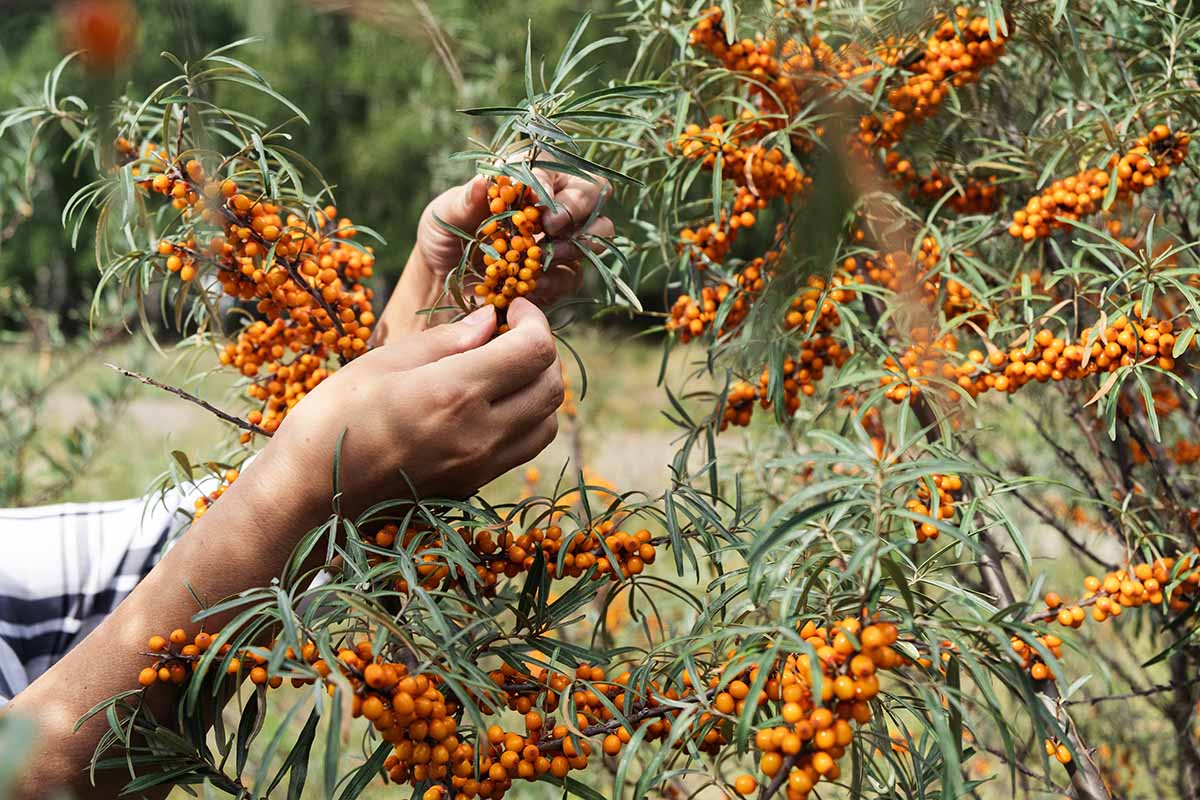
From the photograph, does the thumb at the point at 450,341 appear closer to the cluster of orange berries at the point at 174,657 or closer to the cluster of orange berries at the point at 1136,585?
the cluster of orange berries at the point at 174,657

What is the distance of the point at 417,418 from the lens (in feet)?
2.76

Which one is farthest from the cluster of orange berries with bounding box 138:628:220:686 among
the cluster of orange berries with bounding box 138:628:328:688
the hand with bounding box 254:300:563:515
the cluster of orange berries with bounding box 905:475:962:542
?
the cluster of orange berries with bounding box 905:475:962:542

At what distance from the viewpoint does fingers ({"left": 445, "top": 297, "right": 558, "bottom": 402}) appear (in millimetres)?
857

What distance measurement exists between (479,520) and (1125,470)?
0.95 metres

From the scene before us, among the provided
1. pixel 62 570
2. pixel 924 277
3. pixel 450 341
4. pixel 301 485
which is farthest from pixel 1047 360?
pixel 62 570

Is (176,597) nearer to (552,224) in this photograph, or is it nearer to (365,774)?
(365,774)

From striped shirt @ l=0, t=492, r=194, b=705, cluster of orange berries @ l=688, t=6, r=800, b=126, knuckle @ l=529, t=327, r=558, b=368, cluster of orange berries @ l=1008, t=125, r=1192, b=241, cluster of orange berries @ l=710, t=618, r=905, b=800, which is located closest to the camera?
cluster of orange berries @ l=710, t=618, r=905, b=800

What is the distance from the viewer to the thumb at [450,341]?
921 millimetres

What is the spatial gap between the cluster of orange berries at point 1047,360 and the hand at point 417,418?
403 millimetres

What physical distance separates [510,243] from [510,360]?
0.40 feet

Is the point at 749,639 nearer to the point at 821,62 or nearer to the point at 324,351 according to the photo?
the point at 324,351

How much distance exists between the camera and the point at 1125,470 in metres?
1.31

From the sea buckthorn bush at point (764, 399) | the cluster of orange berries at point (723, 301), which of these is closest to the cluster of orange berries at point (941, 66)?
the sea buckthorn bush at point (764, 399)

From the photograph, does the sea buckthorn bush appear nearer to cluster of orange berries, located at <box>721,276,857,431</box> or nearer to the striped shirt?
cluster of orange berries, located at <box>721,276,857,431</box>
